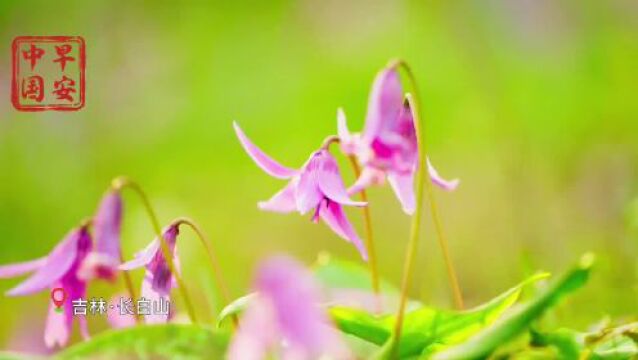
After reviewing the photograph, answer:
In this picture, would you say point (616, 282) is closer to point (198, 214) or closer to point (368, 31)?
point (368, 31)

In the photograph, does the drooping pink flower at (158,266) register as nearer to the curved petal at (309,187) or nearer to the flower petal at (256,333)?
the curved petal at (309,187)

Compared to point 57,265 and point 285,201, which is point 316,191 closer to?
point 285,201

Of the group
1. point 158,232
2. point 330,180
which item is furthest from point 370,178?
point 158,232

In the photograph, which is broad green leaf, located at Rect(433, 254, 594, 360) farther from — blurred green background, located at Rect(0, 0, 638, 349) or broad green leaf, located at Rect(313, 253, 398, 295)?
blurred green background, located at Rect(0, 0, 638, 349)

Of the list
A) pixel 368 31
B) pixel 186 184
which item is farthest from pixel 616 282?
pixel 186 184

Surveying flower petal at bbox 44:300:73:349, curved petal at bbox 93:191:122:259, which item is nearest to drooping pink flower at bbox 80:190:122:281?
curved petal at bbox 93:191:122:259
